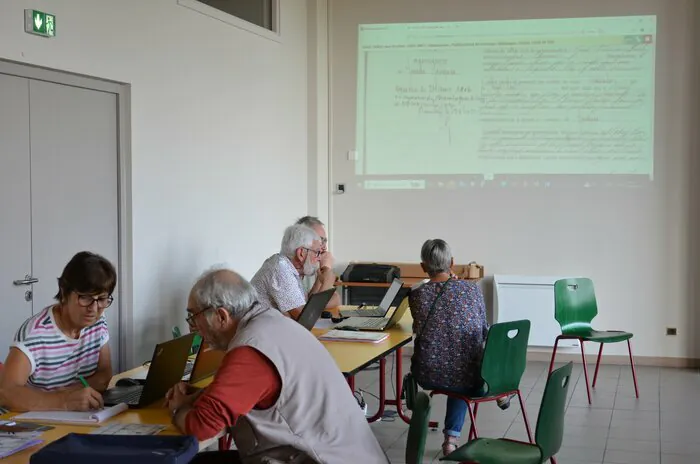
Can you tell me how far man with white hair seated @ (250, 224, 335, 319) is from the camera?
4594mm

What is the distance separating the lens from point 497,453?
323 cm

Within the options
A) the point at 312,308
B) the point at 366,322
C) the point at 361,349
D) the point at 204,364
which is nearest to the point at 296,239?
the point at 366,322

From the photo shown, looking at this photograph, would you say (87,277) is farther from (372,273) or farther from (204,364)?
(372,273)

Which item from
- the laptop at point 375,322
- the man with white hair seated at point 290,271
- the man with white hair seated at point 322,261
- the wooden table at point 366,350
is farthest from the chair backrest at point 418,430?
the man with white hair seated at point 322,261

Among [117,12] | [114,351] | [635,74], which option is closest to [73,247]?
[114,351]

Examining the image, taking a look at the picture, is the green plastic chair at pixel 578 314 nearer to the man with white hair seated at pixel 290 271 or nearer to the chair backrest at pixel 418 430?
the man with white hair seated at pixel 290 271

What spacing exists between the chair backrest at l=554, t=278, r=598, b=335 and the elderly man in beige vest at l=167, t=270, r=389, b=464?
370cm

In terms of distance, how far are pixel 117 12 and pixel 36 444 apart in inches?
134

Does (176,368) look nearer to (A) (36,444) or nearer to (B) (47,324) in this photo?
(B) (47,324)

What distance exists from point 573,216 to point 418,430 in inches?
202

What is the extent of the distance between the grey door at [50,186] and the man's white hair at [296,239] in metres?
1.16

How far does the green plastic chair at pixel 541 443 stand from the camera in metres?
2.94

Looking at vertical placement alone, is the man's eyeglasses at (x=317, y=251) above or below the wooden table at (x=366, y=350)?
above

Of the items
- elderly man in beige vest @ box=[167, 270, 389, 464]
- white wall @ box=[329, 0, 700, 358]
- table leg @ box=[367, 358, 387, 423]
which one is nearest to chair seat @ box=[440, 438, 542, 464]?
elderly man in beige vest @ box=[167, 270, 389, 464]
